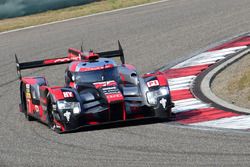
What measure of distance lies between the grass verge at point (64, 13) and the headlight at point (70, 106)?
1506cm

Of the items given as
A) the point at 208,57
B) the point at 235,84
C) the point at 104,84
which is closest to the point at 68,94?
the point at 104,84

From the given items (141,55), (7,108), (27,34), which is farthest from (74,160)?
(27,34)

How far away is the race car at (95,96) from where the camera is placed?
1382cm

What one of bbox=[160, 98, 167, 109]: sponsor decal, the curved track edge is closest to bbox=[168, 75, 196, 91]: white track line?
the curved track edge

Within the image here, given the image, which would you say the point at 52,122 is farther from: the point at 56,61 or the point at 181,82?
the point at 181,82

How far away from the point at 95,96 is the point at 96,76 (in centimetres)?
81

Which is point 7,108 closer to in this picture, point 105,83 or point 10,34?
point 105,83

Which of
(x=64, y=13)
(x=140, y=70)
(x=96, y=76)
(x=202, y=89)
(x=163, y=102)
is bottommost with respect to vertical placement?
(x=64, y=13)

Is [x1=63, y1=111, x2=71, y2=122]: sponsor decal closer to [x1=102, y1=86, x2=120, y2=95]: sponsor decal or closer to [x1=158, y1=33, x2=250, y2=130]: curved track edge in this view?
[x1=102, y1=86, x2=120, y2=95]: sponsor decal

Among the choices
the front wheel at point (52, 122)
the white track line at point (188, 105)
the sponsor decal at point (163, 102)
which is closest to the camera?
the front wheel at point (52, 122)

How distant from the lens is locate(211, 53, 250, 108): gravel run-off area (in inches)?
600

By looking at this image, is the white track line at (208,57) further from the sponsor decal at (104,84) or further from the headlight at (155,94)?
the sponsor decal at (104,84)

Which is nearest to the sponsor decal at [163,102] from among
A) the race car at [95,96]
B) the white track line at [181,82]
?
the race car at [95,96]

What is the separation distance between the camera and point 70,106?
13.8 m
